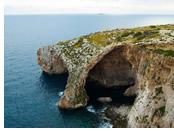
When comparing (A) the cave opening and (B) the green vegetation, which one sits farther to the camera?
(A) the cave opening

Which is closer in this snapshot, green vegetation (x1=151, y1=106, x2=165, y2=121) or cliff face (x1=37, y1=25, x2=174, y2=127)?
green vegetation (x1=151, y1=106, x2=165, y2=121)

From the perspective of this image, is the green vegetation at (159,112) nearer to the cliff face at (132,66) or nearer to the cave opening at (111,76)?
the cliff face at (132,66)

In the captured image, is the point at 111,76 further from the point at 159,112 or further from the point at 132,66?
the point at 159,112

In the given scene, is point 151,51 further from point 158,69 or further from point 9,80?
point 9,80

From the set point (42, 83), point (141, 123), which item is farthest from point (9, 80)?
point (141, 123)

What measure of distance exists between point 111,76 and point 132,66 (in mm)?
11635

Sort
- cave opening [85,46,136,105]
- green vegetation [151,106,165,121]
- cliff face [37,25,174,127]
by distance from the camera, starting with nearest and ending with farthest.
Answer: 1. green vegetation [151,106,165,121]
2. cliff face [37,25,174,127]
3. cave opening [85,46,136,105]

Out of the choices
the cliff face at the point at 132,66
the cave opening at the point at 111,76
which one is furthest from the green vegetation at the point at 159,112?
the cave opening at the point at 111,76

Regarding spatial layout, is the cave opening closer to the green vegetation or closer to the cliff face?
the cliff face

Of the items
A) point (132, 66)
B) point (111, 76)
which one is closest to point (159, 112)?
point (132, 66)

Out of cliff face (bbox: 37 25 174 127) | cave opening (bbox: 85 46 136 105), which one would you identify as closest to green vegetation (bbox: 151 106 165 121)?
cliff face (bbox: 37 25 174 127)

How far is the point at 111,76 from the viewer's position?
6438 centimetres

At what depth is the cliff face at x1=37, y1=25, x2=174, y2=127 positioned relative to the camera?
36.3 m

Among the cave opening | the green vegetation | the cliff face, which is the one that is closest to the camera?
the green vegetation
